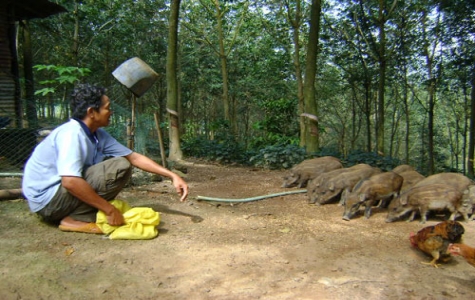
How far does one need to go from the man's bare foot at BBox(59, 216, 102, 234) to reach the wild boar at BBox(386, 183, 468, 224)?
10.4ft

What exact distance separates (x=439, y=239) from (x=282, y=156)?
6154 mm

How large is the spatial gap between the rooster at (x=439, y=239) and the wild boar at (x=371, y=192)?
1384 mm

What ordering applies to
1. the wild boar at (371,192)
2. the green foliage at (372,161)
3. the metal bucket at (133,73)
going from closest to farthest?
the wild boar at (371,192) → the metal bucket at (133,73) → the green foliage at (372,161)

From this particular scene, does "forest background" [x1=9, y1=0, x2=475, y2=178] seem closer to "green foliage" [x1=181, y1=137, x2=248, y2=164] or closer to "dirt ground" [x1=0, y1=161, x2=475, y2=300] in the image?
"green foliage" [x1=181, y1=137, x2=248, y2=164]

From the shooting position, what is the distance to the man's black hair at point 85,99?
10.7 ft

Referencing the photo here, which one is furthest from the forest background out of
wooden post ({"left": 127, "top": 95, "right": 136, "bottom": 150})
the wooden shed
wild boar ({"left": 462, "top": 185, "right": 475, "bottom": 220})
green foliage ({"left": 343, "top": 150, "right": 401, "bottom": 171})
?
wild boar ({"left": 462, "top": 185, "right": 475, "bottom": 220})

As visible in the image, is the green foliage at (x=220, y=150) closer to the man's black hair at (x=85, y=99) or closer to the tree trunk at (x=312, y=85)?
the tree trunk at (x=312, y=85)

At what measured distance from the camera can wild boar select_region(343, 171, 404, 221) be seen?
4559 mm

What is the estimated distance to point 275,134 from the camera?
516 inches

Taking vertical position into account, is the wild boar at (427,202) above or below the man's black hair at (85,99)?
below

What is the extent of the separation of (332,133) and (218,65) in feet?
40.8

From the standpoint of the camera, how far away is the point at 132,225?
333cm

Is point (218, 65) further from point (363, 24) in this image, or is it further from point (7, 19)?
point (7, 19)

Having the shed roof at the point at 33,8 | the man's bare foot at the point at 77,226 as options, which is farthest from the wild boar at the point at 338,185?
the shed roof at the point at 33,8
